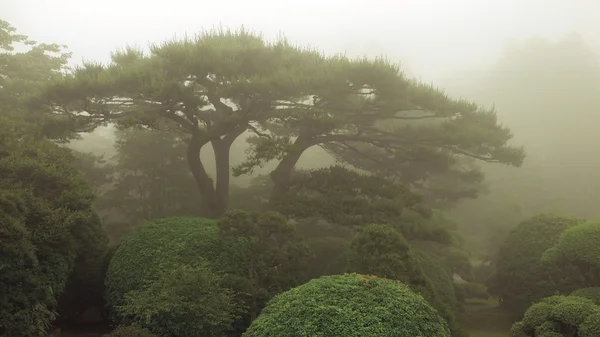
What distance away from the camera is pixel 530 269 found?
1159 centimetres

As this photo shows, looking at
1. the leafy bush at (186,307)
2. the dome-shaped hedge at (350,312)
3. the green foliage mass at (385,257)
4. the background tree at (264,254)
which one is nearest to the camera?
the dome-shaped hedge at (350,312)

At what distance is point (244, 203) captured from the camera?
16781 mm

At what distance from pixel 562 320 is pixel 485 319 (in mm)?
5413

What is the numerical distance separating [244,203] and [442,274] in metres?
8.65

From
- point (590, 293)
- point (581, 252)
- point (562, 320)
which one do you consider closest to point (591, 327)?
point (562, 320)

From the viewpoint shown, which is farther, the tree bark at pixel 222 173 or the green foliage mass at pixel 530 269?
the tree bark at pixel 222 173

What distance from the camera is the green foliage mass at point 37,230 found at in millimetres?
7039

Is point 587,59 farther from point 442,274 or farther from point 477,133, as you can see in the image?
point 442,274

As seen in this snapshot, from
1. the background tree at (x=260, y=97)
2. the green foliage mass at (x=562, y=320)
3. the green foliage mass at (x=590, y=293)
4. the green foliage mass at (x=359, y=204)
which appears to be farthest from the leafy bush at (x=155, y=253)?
the green foliage mass at (x=590, y=293)

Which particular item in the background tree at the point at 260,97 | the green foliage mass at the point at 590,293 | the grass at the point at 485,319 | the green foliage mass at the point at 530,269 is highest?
the background tree at the point at 260,97

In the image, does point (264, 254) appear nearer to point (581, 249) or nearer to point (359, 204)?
point (359, 204)

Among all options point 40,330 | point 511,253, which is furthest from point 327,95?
point 40,330

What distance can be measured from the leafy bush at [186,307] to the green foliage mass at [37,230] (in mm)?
1734

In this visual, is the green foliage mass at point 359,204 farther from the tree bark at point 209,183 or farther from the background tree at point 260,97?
the tree bark at point 209,183
